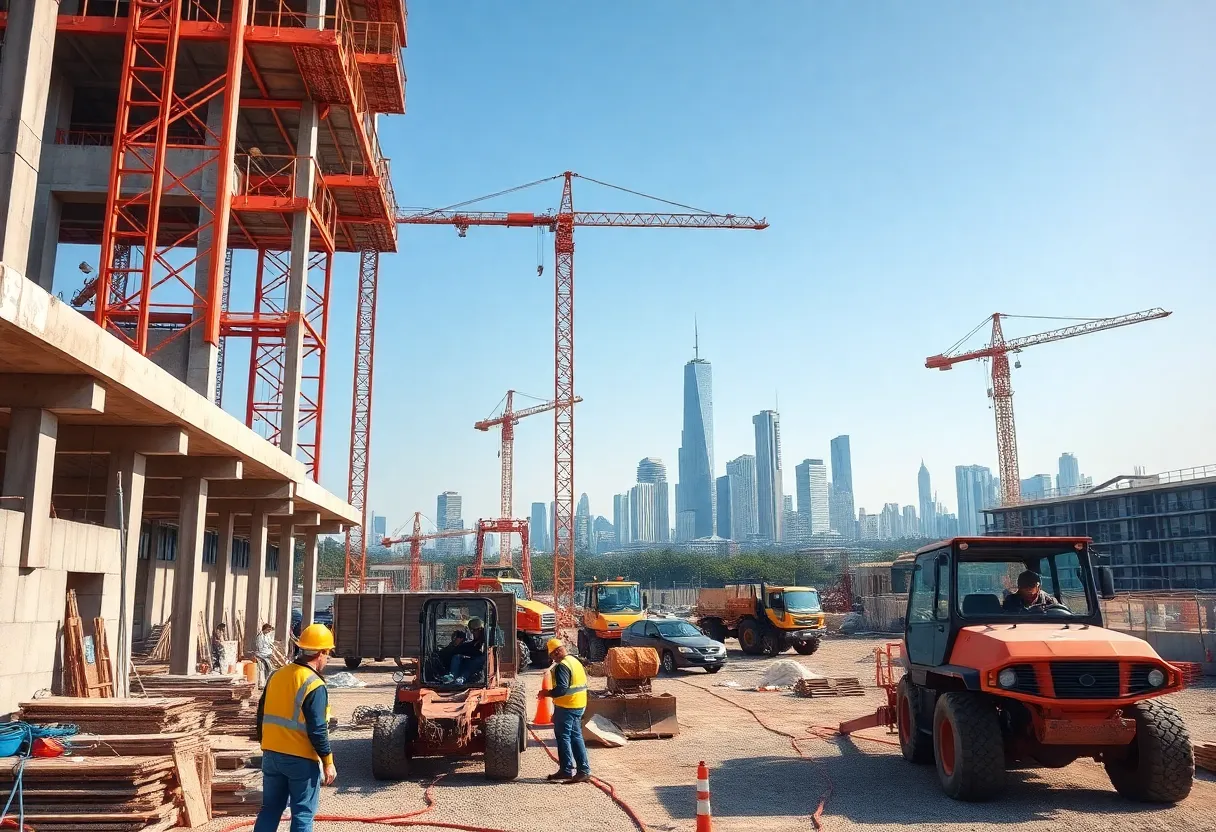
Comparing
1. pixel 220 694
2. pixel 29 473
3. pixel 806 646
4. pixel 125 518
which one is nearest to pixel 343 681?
pixel 220 694

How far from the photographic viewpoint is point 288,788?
690cm

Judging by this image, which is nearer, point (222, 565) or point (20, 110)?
point (20, 110)

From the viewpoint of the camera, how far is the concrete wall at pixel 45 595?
36.3 ft

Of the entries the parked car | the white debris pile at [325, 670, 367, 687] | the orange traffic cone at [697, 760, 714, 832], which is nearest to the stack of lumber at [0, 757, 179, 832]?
the orange traffic cone at [697, 760, 714, 832]

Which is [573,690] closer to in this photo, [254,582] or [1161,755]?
[1161,755]

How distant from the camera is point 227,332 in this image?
3019cm

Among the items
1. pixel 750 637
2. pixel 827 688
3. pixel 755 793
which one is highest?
pixel 750 637

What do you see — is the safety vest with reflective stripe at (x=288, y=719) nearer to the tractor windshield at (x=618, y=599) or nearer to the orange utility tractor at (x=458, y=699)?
the orange utility tractor at (x=458, y=699)

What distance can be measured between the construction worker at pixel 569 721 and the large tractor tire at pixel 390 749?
5.64ft

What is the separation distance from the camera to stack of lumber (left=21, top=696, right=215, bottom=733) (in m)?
9.53

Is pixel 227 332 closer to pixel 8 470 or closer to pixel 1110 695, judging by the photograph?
pixel 8 470

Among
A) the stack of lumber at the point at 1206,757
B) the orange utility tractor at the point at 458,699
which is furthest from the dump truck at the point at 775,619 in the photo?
the stack of lumber at the point at 1206,757

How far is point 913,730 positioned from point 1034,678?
2.66 m

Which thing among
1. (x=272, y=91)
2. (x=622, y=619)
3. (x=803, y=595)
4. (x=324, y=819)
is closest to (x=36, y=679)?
(x=324, y=819)
